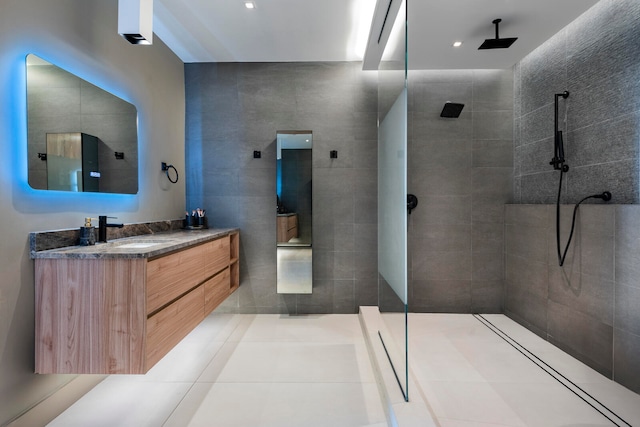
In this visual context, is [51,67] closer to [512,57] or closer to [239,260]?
[239,260]

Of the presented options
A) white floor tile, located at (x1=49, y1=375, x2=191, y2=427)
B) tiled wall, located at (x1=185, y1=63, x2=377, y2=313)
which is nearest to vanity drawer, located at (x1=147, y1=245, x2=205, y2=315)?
white floor tile, located at (x1=49, y1=375, x2=191, y2=427)

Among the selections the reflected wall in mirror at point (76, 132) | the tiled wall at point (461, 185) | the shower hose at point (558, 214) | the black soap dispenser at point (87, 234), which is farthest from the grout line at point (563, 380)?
the reflected wall in mirror at point (76, 132)

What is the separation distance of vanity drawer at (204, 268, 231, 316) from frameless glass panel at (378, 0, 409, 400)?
1.41 metres

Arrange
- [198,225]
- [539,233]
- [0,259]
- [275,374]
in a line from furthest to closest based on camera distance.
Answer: [198,225], [539,233], [275,374], [0,259]

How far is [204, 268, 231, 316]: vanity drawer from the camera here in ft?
7.70

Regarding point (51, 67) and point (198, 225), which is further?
point (198, 225)

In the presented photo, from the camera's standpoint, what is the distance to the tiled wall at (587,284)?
186 centimetres

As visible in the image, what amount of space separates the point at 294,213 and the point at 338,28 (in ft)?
5.81

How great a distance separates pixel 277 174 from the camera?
3244mm

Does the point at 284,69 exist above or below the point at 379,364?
above

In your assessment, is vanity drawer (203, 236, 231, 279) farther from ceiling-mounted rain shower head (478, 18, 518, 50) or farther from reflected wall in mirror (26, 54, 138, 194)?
ceiling-mounted rain shower head (478, 18, 518, 50)

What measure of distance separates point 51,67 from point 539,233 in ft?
12.2

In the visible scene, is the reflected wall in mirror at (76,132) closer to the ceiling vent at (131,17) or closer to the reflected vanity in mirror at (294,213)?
the ceiling vent at (131,17)

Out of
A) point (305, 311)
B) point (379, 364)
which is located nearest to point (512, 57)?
point (379, 364)
